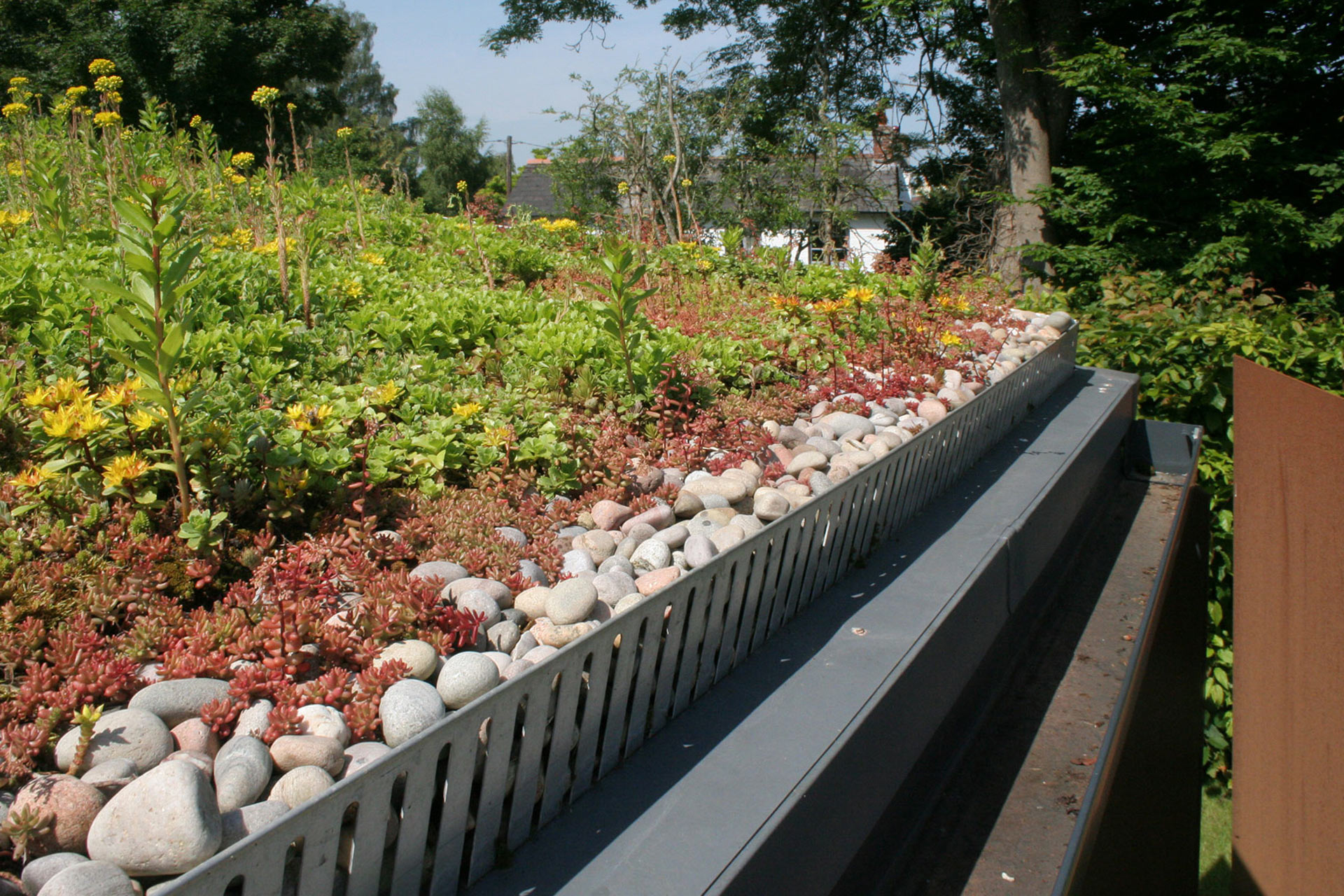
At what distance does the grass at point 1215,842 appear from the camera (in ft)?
13.6

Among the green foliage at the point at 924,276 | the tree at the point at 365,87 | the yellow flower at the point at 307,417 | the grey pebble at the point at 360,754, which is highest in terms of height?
the tree at the point at 365,87

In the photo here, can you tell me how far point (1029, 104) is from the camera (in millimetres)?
10758

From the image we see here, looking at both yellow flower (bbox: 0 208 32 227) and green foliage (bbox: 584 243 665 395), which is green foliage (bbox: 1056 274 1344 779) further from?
yellow flower (bbox: 0 208 32 227)

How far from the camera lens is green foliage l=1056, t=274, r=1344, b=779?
4.77 m

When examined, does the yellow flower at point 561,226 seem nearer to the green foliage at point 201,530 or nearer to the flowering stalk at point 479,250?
the flowering stalk at point 479,250

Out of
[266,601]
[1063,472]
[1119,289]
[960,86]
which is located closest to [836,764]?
[266,601]

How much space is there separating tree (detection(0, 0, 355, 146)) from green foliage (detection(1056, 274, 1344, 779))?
2561 centimetres

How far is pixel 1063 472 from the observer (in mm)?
3426

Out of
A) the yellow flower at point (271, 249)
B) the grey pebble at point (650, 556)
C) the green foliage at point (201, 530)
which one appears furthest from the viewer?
the yellow flower at point (271, 249)

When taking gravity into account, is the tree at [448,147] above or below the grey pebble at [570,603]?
above

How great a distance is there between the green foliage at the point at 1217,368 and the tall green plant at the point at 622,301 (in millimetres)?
3454

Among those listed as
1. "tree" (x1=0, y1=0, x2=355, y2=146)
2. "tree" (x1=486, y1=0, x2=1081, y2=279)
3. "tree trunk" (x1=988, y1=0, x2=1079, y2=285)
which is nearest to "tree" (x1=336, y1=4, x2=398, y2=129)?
"tree" (x1=0, y1=0, x2=355, y2=146)

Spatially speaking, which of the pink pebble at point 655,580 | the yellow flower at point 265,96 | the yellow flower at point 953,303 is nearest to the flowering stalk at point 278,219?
the yellow flower at point 265,96

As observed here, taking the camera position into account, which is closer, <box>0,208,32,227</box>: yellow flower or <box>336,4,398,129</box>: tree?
<box>0,208,32,227</box>: yellow flower
